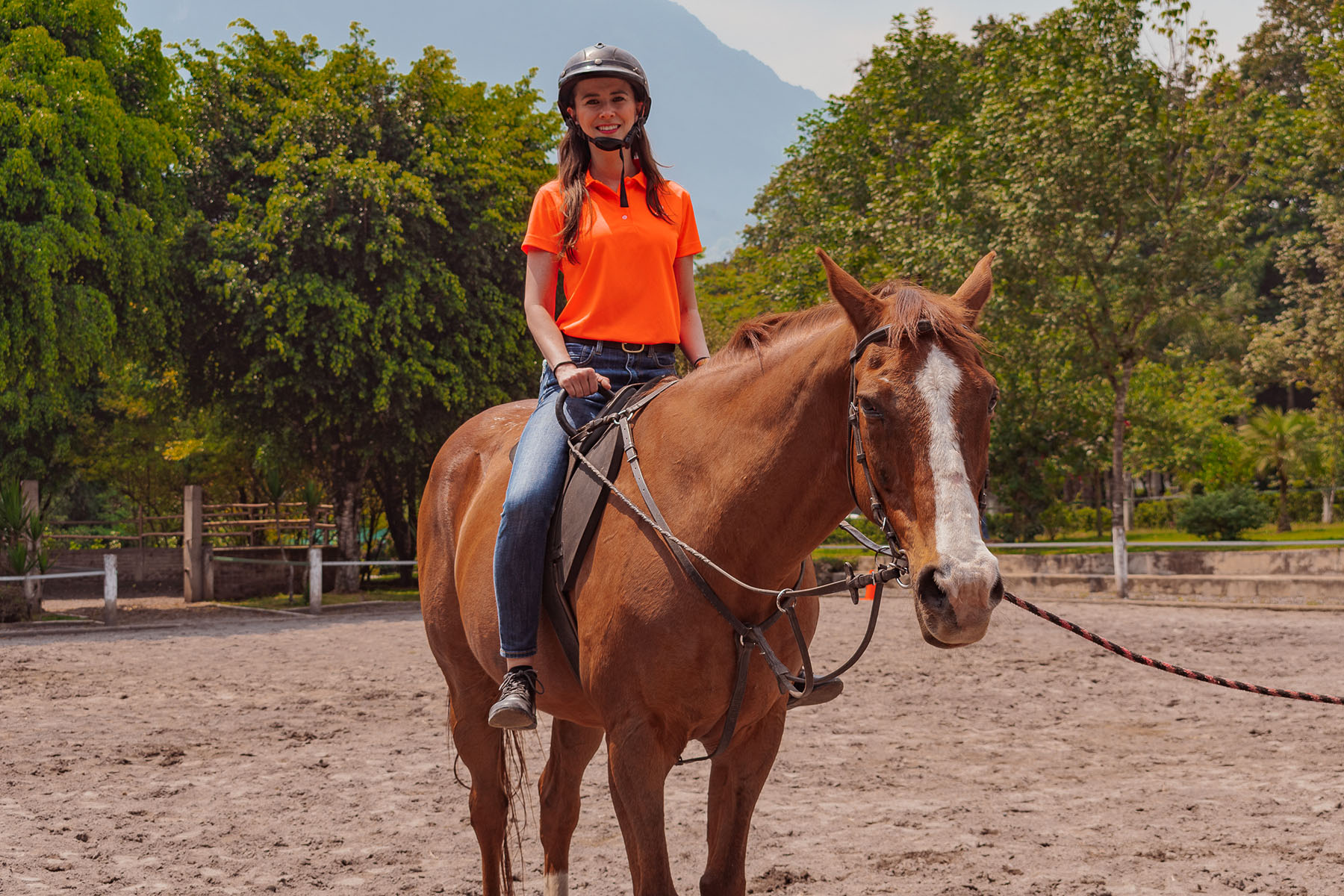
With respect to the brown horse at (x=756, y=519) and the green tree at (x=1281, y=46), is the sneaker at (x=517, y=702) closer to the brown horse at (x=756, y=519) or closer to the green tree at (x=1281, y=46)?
the brown horse at (x=756, y=519)

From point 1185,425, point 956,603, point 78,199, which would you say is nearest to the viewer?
point 956,603

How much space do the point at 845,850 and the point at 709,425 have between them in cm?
298

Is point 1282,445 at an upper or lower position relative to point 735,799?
upper

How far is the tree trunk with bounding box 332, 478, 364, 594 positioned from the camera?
20797 millimetres

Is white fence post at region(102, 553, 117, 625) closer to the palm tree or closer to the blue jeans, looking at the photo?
the blue jeans

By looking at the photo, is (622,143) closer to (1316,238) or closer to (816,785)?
(816,785)

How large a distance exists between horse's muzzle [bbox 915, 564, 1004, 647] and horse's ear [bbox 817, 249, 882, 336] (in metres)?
0.63

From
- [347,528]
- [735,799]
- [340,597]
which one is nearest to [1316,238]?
[347,528]

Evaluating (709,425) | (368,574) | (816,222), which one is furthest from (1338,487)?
(709,425)

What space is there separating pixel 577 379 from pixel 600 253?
0.46m

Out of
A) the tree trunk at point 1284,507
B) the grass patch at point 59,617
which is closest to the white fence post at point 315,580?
the grass patch at point 59,617

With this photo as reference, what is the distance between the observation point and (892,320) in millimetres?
2285

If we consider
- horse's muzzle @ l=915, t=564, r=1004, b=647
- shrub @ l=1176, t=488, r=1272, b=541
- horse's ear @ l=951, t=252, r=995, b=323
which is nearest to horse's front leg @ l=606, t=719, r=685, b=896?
horse's muzzle @ l=915, t=564, r=1004, b=647

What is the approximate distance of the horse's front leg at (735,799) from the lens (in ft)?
9.40
